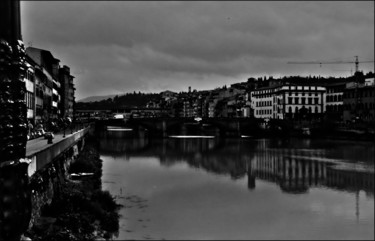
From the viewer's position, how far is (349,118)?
71125mm

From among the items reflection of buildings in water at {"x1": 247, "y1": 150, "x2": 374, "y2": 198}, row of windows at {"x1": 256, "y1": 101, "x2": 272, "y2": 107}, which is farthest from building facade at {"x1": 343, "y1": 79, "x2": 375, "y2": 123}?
reflection of buildings in water at {"x1": 247, "y1": 150, "x2": 374, "y2": 198}

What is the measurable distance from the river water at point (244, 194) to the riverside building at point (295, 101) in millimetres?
41131

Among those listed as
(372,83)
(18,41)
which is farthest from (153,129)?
(18,41)

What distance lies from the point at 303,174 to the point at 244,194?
802 centimetres

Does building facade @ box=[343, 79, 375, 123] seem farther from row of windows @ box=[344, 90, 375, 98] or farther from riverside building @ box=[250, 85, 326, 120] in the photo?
riverside building @ box=[250, 85, 326, 120]

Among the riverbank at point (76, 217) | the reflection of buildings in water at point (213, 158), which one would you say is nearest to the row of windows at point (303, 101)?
the reflection of buildings in water at point (213, 158)

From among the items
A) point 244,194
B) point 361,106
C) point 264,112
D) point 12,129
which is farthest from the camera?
point 264,112

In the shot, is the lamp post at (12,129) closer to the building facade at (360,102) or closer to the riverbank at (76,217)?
the riverbank at (76,217)

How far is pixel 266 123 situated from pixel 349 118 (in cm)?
1194

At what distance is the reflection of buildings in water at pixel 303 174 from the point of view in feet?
86.8

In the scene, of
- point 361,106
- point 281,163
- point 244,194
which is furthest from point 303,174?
point 361,106

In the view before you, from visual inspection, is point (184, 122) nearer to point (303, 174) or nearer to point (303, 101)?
point (303, 101)

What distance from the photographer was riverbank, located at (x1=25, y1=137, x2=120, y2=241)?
10.7 m

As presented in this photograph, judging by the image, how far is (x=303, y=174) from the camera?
1216 inches
